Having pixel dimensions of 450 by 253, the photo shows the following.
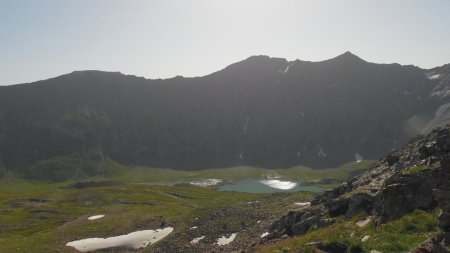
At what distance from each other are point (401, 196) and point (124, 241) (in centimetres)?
5507

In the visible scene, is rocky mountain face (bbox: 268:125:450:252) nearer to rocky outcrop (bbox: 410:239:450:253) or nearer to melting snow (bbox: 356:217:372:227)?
rocky outcrop (bbox: 410:239:450:253)

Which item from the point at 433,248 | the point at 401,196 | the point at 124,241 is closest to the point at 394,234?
the point at 401,196

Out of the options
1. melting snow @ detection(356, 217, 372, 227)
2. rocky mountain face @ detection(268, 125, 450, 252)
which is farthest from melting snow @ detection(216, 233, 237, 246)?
melting snow @ detection(356, 217, 372, 227)

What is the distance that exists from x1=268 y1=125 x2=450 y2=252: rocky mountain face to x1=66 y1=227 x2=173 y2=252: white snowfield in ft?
109

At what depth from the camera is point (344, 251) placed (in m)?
27.0

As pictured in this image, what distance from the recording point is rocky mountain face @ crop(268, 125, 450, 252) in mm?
23392

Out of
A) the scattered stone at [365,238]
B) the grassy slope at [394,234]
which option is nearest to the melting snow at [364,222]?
the grassy slope at [394,234]

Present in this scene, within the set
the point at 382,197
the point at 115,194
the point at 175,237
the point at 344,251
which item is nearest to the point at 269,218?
the point at 175,237

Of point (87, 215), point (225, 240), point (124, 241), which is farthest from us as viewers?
point (87, 215)

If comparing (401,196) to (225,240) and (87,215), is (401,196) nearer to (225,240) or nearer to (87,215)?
(225,240)

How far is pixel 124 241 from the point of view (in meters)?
73.7

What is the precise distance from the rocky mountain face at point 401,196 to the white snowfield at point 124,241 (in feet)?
109

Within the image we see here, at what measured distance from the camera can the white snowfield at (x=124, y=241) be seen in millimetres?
71000

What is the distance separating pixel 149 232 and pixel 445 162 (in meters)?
63.7
